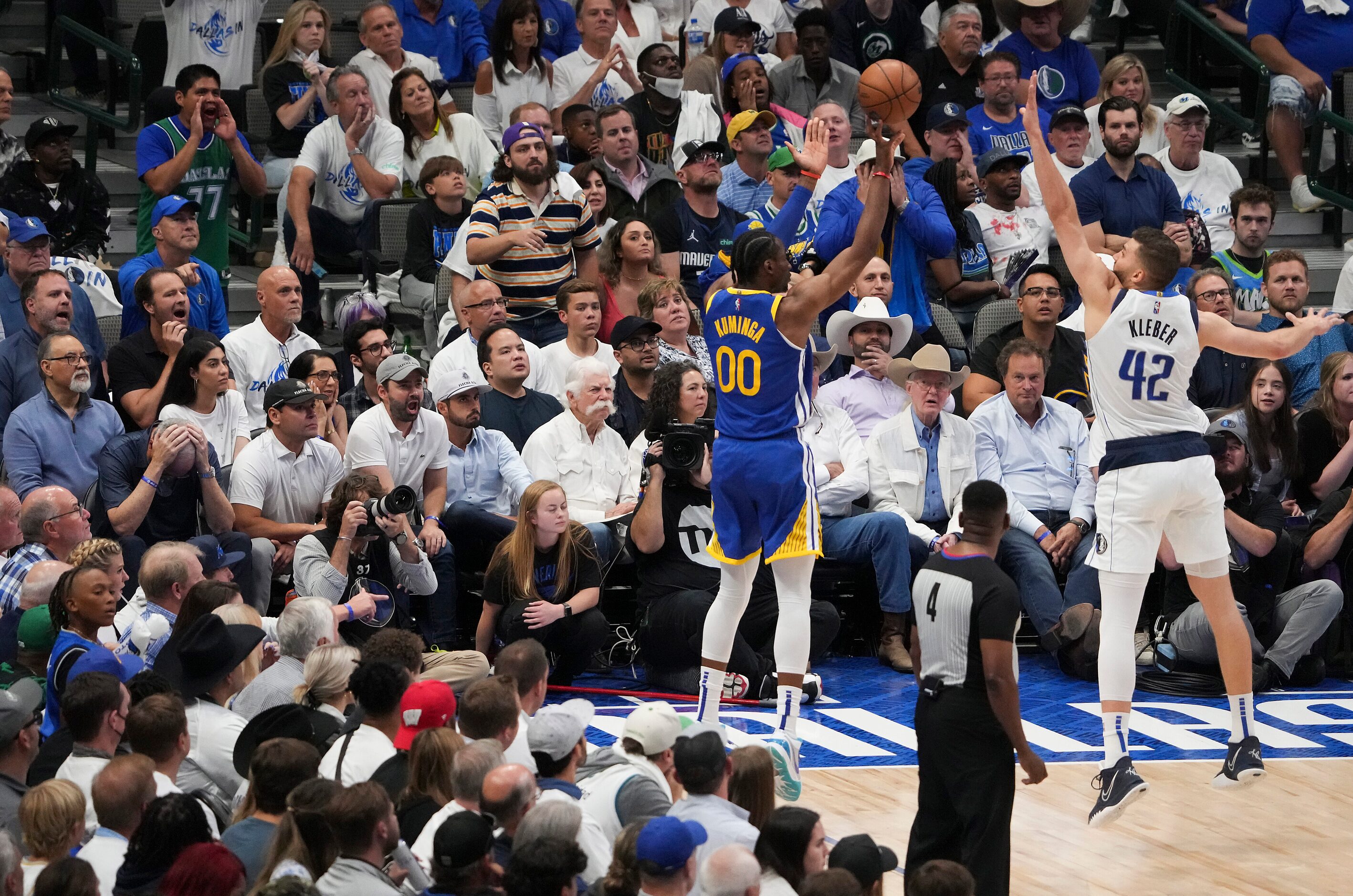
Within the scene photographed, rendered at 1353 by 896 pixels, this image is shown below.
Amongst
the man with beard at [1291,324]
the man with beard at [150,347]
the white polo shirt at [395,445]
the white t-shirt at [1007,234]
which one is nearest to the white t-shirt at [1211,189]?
the white t-shirt at [1007,234]

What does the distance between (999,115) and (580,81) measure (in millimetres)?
2901

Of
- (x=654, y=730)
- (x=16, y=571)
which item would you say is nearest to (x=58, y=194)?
(x=16, y=571)

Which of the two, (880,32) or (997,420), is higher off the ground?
(880,32)

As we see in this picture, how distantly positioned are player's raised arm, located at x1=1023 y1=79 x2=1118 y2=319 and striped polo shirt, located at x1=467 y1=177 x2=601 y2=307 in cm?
395

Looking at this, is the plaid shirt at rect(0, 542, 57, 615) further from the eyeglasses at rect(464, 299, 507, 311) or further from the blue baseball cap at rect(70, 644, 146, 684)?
the eyeglasses at rect(464, 299, 507, 311)

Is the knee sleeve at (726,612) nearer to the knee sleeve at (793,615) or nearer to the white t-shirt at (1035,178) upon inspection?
the knee sleeve at (793,615)

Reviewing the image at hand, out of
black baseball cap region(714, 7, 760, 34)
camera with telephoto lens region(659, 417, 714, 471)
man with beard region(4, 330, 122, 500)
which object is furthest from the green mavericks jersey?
camera with telephoto lens region(659, 417, 714, 471)

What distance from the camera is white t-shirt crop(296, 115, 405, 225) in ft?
35.1

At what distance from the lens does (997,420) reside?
9.13m

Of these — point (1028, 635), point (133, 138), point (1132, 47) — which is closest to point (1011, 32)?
point (1132, 47)

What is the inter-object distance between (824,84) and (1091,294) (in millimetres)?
5925

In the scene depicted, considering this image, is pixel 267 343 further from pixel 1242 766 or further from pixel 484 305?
pixel 1242 766

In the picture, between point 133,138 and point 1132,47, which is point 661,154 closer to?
point 133,138

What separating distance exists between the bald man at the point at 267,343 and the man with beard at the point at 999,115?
4775 mm
